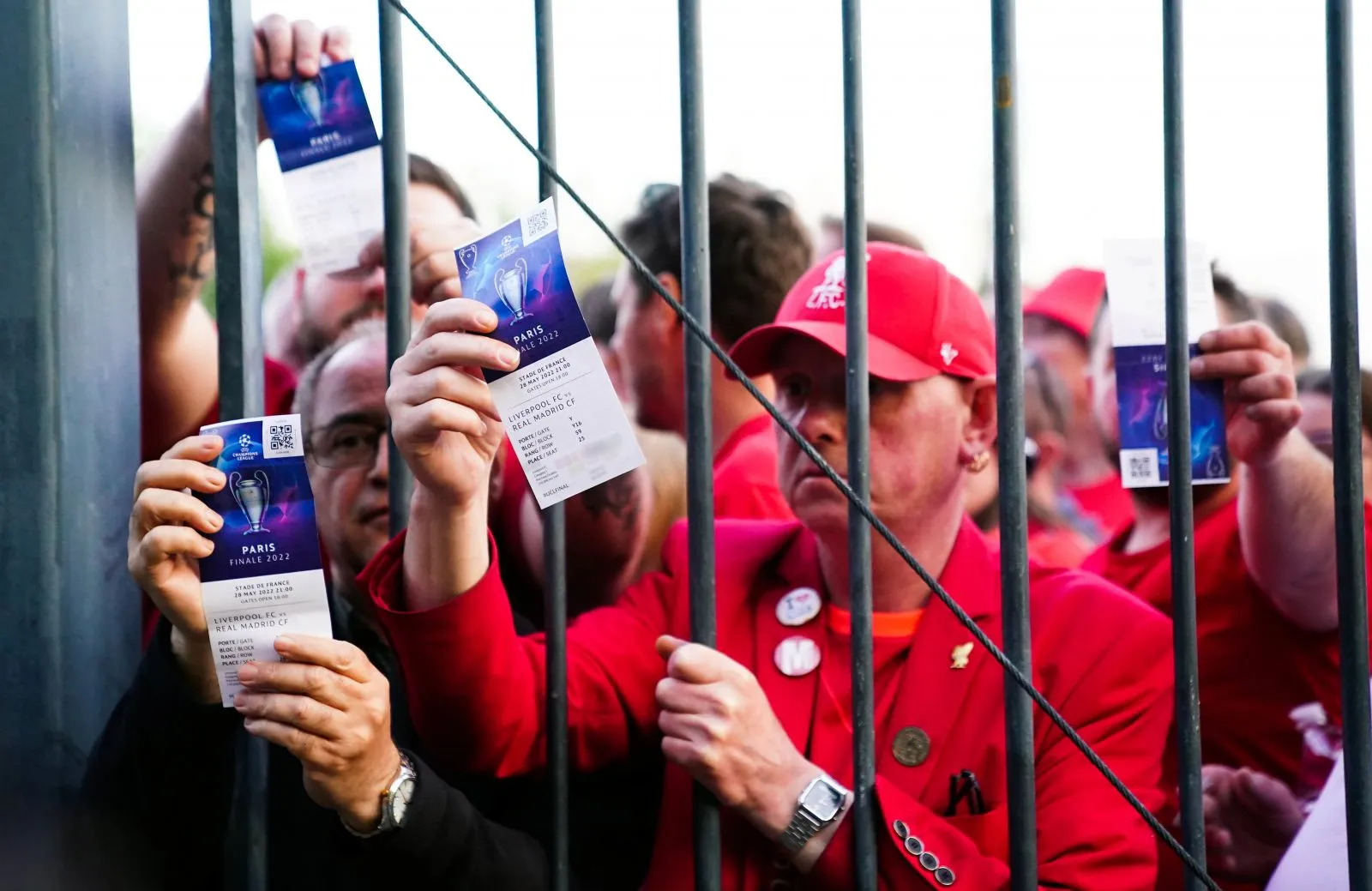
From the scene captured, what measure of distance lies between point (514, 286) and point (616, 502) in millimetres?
953

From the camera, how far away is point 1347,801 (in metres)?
1.47

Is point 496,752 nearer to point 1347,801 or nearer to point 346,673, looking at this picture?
point 346,673

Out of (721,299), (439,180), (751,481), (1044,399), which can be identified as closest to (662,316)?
(721,299)

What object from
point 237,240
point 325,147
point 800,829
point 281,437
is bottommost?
point 800,829

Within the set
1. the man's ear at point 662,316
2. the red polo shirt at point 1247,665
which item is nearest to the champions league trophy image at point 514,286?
the man's ear at point 662,316

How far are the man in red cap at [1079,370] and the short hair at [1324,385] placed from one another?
331mm

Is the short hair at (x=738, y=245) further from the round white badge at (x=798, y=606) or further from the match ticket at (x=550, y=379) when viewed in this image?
the match ticket at (x=550, y=379)

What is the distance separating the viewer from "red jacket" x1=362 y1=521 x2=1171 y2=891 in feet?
5.30

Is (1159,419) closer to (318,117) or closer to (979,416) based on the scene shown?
(979,416)

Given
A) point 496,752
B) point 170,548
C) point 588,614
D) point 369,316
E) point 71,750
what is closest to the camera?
point 170,548

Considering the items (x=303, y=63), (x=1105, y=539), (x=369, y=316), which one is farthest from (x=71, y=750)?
(x=1105, y=539)

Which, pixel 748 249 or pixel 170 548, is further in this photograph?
pixel 748 249

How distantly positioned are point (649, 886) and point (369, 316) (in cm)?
119

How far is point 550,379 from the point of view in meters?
1.40
